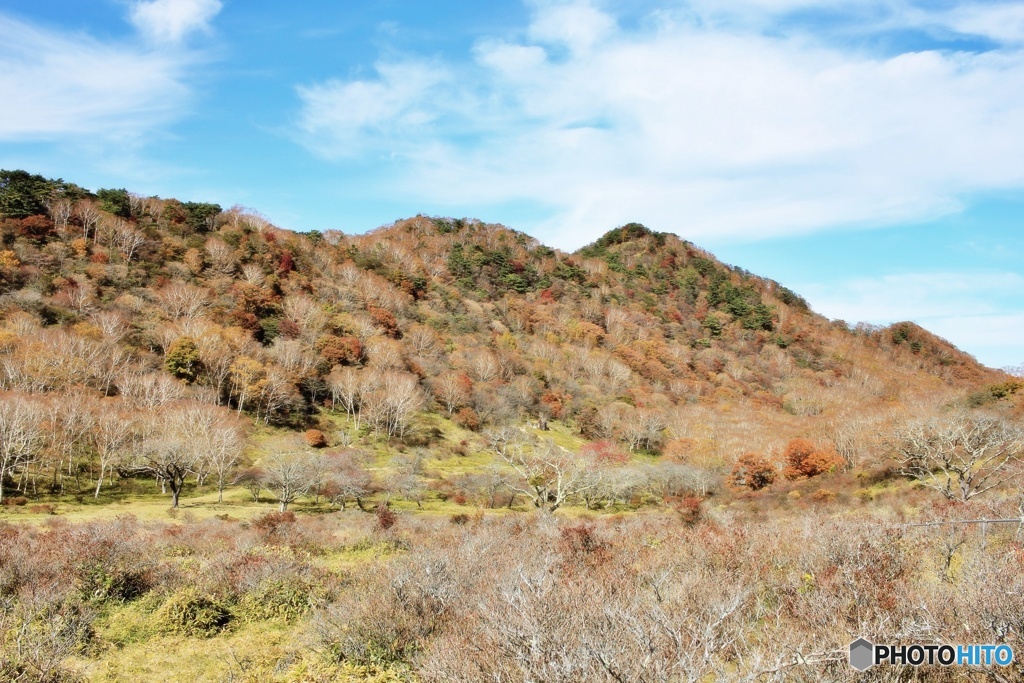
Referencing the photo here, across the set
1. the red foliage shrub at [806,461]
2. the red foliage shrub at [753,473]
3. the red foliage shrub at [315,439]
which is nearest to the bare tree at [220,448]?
the red foliage shrub at [315,439]

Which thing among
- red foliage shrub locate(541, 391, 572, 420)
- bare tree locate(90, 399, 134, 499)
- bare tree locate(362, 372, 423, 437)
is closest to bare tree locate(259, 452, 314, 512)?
bare tree locate(90, 399, 134, 499)

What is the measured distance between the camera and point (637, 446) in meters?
70.8

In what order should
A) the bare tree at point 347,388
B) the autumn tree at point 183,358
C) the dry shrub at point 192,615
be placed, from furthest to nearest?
the bare tree at point 347,388 < the autumn tree at point 183,358 < the dry shrub at point 192,615

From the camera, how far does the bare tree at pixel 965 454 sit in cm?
2777

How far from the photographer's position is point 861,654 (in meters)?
6.46

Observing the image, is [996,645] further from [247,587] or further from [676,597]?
[247,587]

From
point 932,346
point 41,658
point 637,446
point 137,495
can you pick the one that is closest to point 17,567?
point 41,658

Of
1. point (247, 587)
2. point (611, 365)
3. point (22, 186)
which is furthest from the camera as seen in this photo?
point (611, 365)

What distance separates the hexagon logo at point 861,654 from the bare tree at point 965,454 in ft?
81.1

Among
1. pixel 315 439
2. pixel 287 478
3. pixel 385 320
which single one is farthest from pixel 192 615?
pixel 385 320

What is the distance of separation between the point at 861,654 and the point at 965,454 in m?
41.8

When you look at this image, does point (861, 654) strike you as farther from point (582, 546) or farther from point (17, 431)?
point (17, 431)

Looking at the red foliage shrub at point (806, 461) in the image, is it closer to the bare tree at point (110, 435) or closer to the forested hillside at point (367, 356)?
the forested hillside at point (367, 356)

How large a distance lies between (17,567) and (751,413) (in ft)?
277
